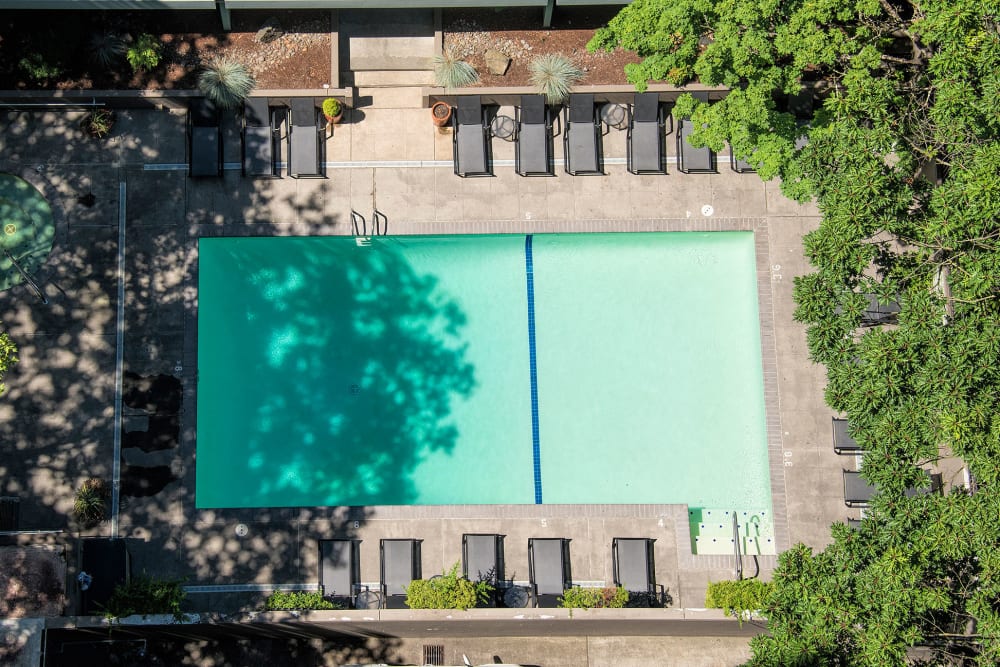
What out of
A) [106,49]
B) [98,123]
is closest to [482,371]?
[98,123]

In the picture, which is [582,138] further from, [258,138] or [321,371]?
[321,371]

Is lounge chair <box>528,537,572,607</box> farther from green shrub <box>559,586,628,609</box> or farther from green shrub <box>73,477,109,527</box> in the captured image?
green shrub <box>73,477,109,527</box>

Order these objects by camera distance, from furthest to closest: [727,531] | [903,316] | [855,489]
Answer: [727,531]
[855,489]
[903,316]

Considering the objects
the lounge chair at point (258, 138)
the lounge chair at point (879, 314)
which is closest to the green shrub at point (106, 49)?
the lounge chair at point (258, 138)

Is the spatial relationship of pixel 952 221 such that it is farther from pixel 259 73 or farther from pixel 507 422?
pixel 259 73

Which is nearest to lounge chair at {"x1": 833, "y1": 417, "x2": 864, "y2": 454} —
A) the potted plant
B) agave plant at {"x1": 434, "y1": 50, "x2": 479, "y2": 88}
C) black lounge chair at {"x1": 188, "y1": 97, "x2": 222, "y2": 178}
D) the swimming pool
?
the swimming pool

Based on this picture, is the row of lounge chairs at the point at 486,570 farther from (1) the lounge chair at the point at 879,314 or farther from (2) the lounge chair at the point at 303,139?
(2) the lounge chair at the point at 303,139
